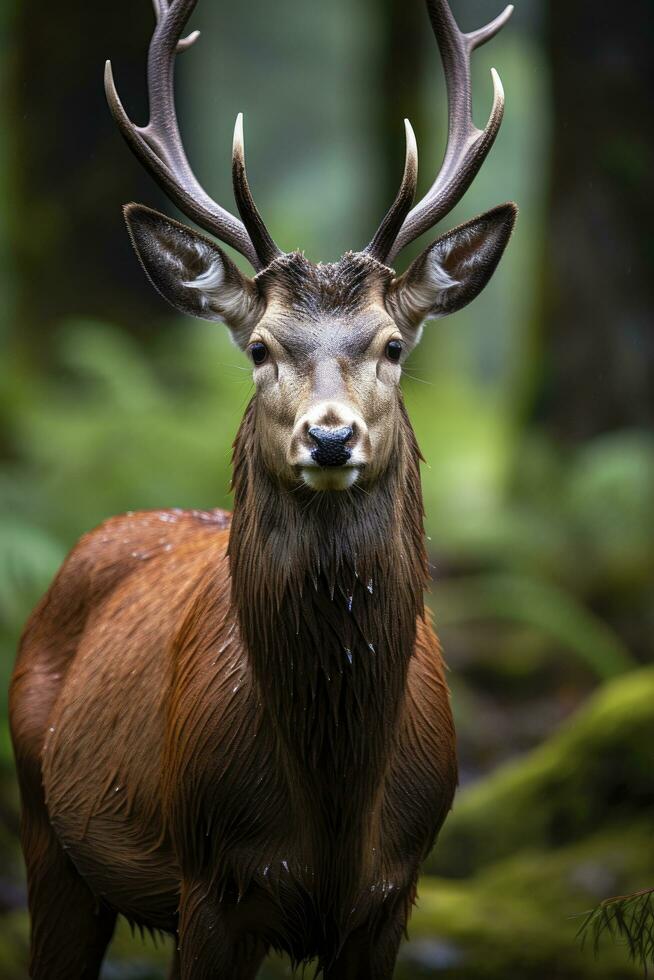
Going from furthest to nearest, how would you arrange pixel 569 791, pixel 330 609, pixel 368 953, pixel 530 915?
pixel 569 791 → pixel 530 915 → pixel 368 953 → pixel 330 609

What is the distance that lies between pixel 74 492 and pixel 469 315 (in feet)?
76.8

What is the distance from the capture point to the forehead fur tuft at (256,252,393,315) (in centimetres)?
436

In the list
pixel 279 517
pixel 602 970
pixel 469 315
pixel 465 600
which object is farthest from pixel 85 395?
pixel 469 315

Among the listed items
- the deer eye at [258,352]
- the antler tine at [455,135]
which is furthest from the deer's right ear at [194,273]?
the antler tine at [455,135]

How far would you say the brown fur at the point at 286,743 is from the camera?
433cm

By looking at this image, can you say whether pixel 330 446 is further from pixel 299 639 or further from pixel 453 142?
pixel 453 142

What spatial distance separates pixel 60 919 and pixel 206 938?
4.15ft

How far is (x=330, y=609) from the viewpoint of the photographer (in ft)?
14.1

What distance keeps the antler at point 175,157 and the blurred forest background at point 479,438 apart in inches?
120

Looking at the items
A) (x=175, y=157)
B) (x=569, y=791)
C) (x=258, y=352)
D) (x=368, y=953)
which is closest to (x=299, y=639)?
(x=258, y=352)

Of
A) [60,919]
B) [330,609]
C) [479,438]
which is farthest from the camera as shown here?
[479,438]

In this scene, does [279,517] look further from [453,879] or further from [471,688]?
[471,688]

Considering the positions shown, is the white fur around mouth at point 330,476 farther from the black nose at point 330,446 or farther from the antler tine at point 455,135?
the antler tine at point 455,135

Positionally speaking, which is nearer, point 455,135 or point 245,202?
point 245,202
